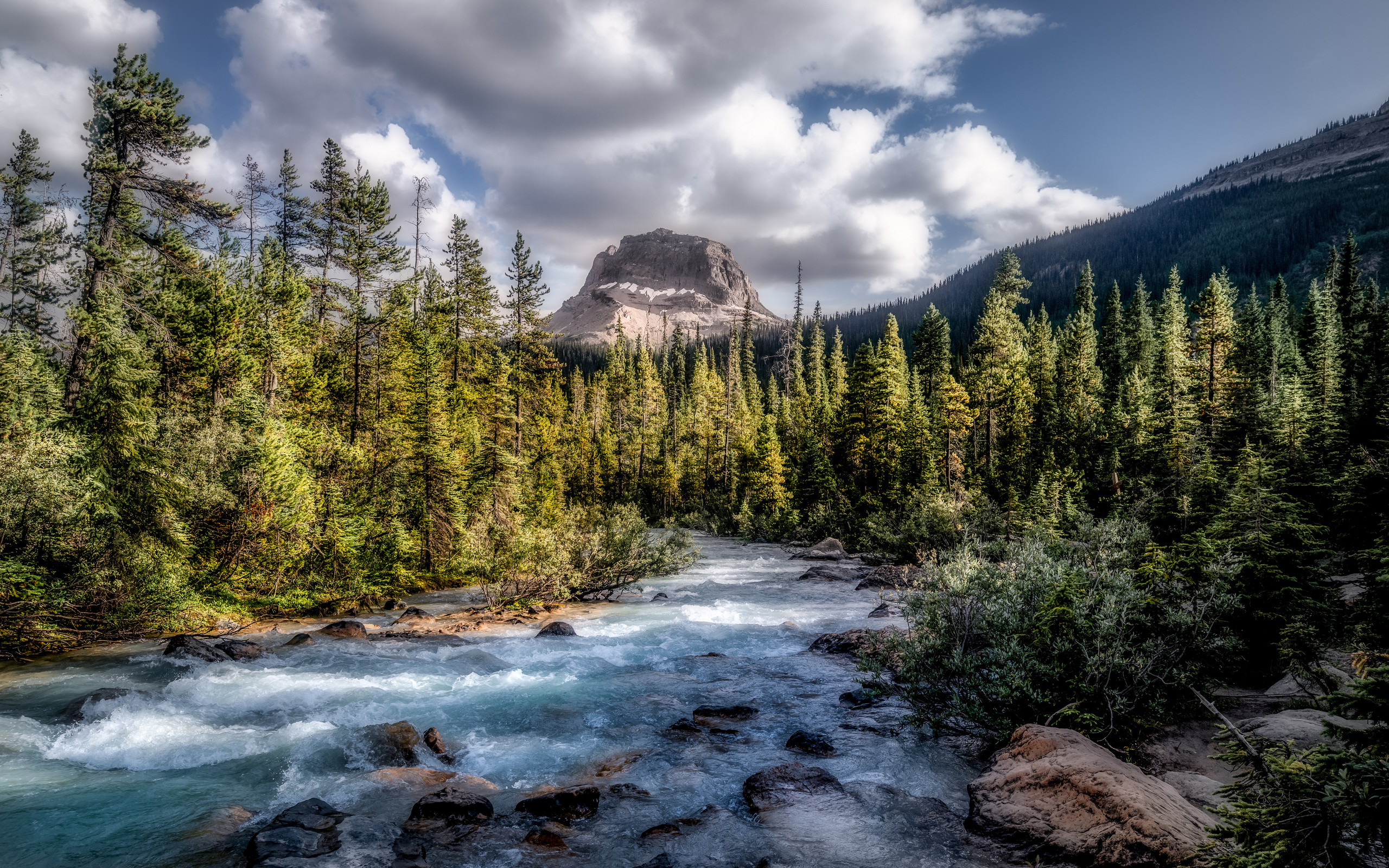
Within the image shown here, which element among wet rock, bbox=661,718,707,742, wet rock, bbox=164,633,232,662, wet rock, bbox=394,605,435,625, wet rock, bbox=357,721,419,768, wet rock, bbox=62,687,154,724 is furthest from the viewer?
wet rock, bbox=394,605,435,625

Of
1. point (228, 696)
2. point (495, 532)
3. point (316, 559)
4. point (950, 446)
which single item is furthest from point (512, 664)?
point (950, 446)

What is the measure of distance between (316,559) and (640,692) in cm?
1459

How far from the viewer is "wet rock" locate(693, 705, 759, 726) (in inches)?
477

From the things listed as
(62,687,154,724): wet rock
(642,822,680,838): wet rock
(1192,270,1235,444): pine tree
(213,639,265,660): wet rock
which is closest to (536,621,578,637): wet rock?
(213,639,265,660): wet rock

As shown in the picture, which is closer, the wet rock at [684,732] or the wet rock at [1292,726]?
the wet rock at [1292,726]

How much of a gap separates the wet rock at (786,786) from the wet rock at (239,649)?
1306cm

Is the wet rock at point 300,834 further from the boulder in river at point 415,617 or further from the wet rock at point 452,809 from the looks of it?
the boulder in river at point 415,617

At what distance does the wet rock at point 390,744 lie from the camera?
10.1 meters

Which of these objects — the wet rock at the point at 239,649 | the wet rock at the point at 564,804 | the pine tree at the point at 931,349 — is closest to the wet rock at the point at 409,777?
the wet rock at the point at 564,804

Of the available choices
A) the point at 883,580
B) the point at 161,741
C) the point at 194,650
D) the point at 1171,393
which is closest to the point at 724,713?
the point at 161,741

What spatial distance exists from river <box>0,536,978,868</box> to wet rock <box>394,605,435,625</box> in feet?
6.95

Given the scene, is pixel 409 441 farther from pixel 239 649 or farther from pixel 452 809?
pixel 452 809

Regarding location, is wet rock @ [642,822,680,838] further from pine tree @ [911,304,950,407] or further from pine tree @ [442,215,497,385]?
pine tree @ [911,304,950,407]

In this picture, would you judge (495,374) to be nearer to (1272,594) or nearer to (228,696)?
(228,696)
